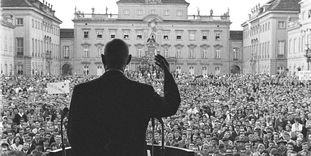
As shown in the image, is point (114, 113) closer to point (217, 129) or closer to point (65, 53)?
point (217, 129)

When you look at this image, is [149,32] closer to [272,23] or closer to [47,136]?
[272,23]

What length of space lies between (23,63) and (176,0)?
118 feet

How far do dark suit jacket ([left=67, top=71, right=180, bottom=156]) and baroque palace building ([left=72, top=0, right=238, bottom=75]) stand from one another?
84.7m

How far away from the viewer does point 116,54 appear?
338 centimetres

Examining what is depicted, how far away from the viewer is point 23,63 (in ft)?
223

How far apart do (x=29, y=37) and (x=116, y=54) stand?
6730 centimetres

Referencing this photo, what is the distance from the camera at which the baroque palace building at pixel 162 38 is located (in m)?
88.6

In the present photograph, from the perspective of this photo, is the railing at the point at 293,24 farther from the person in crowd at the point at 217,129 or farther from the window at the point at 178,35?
the person in crowd at the point at 217,129

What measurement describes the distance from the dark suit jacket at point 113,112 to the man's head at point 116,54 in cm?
15

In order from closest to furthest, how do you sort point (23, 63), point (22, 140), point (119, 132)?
point (119, 132), point (22, 140), point (23, 63)

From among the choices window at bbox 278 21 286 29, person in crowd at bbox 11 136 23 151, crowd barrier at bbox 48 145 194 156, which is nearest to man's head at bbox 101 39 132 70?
crowd barrier at bbox 48 145 194 156

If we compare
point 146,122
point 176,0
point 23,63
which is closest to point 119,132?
point 146,122

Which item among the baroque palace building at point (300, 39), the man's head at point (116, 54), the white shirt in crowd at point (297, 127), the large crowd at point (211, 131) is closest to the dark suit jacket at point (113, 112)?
the man's head at point (116, 54)

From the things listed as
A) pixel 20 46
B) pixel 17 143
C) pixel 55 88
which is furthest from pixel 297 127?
pixel 20 46
